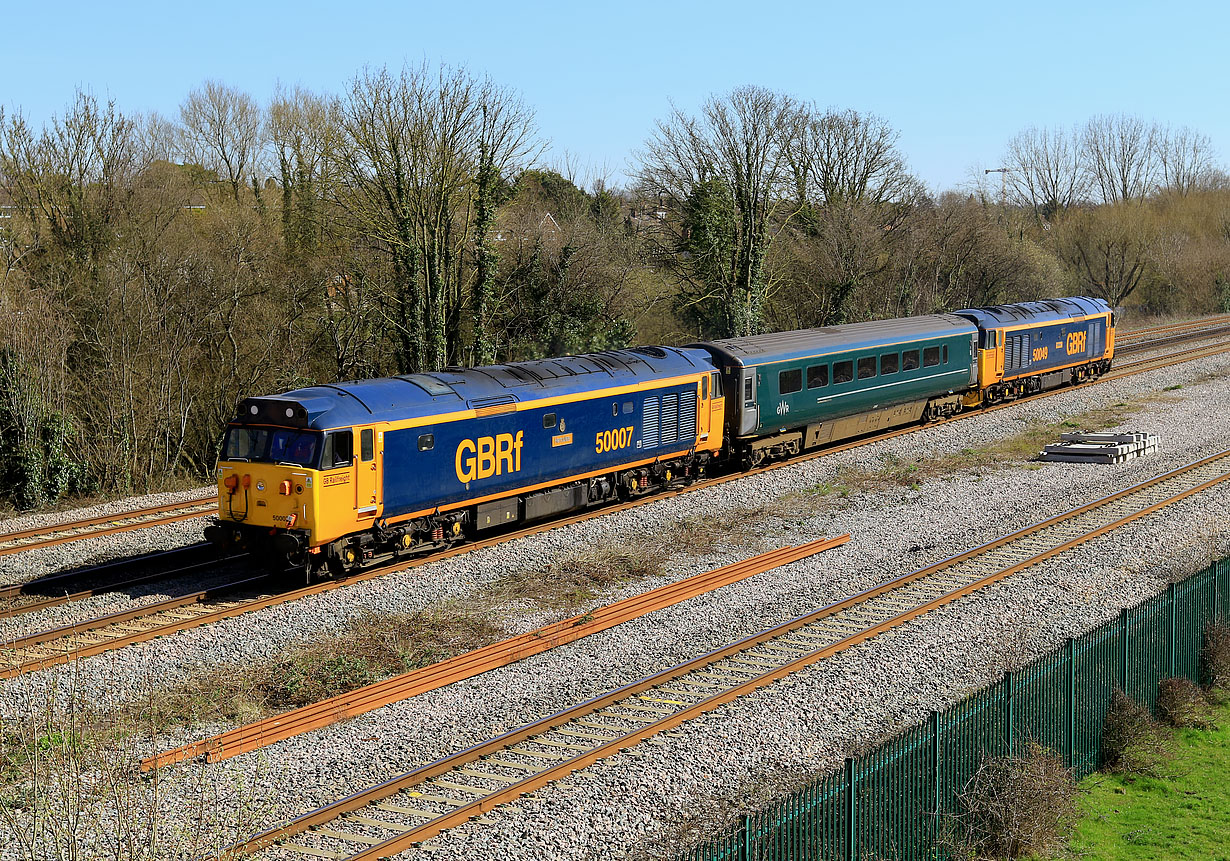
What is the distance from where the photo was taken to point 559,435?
2186 centimetres

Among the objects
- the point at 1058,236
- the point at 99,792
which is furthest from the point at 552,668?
the point at 1058,236

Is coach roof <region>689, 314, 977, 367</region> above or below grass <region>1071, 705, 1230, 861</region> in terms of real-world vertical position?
above

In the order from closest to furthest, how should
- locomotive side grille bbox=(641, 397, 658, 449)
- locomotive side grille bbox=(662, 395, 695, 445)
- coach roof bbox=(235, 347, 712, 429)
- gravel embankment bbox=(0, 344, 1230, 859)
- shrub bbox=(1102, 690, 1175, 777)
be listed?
gravel embankment bbox=(0, 344, 1230, 859)
shrub bbox=(1102, 690, 1175, 777)
coach roof bbox=(235, 347, 712, 429)
locomotive side grille bbox=(641, 397, 658, 449)
locomotive side grille bbox=(662, 395, 695, 445)

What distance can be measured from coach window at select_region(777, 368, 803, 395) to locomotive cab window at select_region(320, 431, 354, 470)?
1282cm

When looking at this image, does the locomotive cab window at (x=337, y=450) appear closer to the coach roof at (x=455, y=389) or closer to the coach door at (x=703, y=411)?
the coach roof at (x=455, y=389)

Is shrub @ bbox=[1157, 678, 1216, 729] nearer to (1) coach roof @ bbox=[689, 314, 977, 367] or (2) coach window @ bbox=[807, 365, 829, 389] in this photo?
(1) coach roof @ bbox=[689, 314, 977, 367]

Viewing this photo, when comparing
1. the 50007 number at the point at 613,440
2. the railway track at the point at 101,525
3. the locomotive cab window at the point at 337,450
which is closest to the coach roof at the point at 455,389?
the locomotive cab window at the point at 337,450

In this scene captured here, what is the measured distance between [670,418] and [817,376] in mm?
5517

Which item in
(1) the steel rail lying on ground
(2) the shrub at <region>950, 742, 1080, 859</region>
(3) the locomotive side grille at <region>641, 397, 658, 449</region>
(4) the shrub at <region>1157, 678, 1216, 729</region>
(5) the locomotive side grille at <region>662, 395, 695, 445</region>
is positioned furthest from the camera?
(5) the locomotive side grille at <region>662, 395, 695, 445</region>

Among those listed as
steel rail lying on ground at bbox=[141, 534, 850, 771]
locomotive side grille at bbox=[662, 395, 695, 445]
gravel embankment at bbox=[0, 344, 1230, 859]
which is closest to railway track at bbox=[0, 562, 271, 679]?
gravel embankment at bbox=[0, 344, 1230, 859]

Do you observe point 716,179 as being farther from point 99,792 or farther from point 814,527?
point 99,792

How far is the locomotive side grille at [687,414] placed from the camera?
25.0 metres

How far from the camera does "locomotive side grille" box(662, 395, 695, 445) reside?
24.6 meters

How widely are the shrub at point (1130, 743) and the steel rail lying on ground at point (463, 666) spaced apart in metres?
6.77
